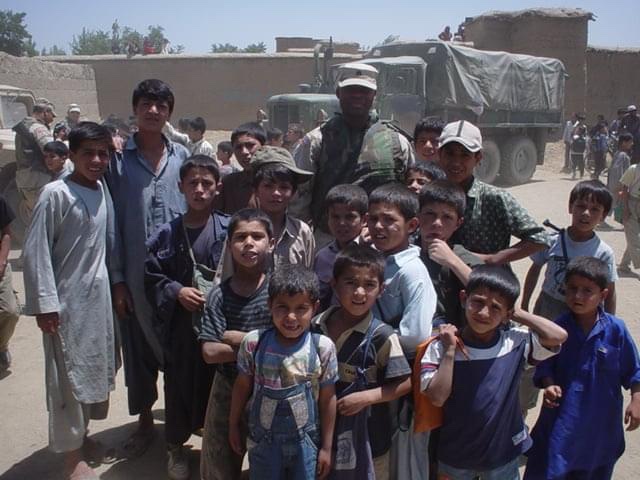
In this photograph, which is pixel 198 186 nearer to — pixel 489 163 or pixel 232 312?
pixel 232 312

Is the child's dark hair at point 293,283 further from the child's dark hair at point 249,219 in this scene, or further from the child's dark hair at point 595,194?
the child's dark hair at point 595,194

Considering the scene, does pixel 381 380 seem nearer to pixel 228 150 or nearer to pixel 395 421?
pixel 395 421

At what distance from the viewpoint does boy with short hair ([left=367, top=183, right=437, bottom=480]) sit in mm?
2045

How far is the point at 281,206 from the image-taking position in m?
2.53

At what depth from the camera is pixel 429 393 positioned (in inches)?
77.2

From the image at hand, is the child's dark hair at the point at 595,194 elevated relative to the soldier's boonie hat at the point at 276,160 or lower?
lower

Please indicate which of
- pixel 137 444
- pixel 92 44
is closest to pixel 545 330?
pixel 137 444

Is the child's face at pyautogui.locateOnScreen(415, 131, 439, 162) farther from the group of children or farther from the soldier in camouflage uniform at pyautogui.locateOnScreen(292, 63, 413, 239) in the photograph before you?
the group of children

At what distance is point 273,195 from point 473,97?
11439mm

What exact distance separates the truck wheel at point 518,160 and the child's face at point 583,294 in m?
12.5

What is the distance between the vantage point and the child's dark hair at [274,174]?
98.3 inches

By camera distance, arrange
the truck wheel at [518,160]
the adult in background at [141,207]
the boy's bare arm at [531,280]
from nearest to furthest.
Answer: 1. the adult in background at [141,207]
2. the boy's bare arm at [531,280]
3. the truck wheel at [518,160]

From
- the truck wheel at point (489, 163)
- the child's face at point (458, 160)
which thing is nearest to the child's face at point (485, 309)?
the child's face at point (458, 160)

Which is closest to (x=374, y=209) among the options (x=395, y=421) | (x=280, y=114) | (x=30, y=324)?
(x=395, y=421)
